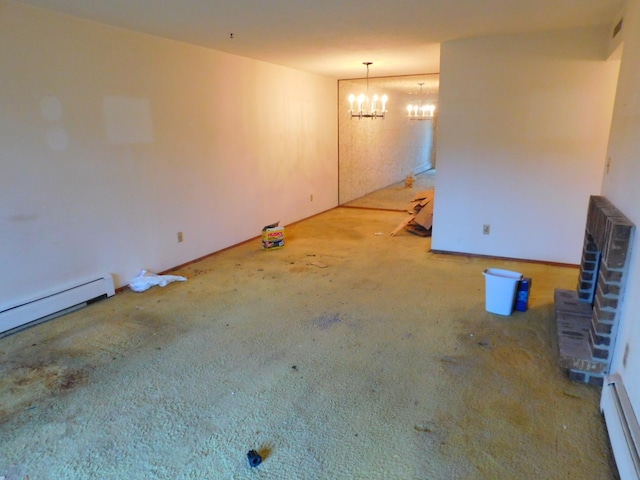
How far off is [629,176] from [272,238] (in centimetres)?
361

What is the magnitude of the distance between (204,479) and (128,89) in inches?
127

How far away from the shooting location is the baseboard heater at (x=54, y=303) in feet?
9.62

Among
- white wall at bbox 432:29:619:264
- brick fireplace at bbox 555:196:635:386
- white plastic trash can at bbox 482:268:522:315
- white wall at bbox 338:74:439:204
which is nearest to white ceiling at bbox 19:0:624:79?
white wall at bbox 432:29:619:264

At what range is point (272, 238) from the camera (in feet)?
16.4

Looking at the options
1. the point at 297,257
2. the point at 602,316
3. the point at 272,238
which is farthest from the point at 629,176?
the point at 272,238

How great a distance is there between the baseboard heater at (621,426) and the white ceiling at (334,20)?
8.47 ft

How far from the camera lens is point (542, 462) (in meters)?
1.73

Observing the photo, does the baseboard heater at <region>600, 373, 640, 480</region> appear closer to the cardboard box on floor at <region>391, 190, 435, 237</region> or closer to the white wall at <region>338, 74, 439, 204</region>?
the cardboard box on floor at <region>391, 190, 435, 237</region>

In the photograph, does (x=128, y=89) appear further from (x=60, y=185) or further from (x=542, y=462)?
(x=542, y=462)

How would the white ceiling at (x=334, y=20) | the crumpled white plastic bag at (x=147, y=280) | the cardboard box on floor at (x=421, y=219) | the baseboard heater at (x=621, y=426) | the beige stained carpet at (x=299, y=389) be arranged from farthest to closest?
the cardboard box on floor at (x=421, y=219), the crumpled white plastic bag at (x=147, y=280), the white ceiling at (x=334, y=20), the beige stained carpet at (x=299, y=389), the baseboard heater at (x=621, y=426)

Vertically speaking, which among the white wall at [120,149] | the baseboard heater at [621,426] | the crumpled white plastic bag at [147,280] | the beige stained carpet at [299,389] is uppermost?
the white wall at [120,149]

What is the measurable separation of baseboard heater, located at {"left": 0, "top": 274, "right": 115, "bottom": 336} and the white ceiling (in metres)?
2.08

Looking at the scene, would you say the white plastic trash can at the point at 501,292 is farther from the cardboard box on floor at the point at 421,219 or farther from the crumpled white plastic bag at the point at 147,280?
the crumpled white plastic bag at the point at 147,280

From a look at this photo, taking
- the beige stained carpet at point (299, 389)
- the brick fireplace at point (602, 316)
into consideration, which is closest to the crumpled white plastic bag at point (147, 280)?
the beige stained carpet at point (299, 389)
